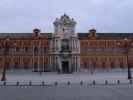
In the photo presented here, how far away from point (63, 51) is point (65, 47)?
1068 mm

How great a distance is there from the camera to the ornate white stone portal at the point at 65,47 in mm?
69188

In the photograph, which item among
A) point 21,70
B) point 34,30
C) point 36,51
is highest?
point 34,30

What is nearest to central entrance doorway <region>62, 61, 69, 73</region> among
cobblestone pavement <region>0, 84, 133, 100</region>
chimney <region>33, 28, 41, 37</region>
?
chimney <region>33, 28, 41, 37</region>

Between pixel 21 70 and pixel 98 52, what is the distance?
18.4 meters

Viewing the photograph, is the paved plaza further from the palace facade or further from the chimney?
the chimney

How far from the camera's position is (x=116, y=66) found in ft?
236

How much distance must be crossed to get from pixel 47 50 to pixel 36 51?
101 inches

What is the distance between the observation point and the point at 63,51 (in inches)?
2744

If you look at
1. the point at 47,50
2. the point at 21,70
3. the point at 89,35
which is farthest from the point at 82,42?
the point at 21,70

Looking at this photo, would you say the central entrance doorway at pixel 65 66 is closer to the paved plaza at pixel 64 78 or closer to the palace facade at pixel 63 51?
the palace facade at pixel 63 51

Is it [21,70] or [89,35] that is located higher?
[89,35]

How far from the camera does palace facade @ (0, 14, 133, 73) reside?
6956cm

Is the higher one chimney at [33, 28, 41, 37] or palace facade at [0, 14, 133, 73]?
chimney at [33, 28, 41, 37]

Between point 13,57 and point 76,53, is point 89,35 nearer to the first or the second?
point 76,53
